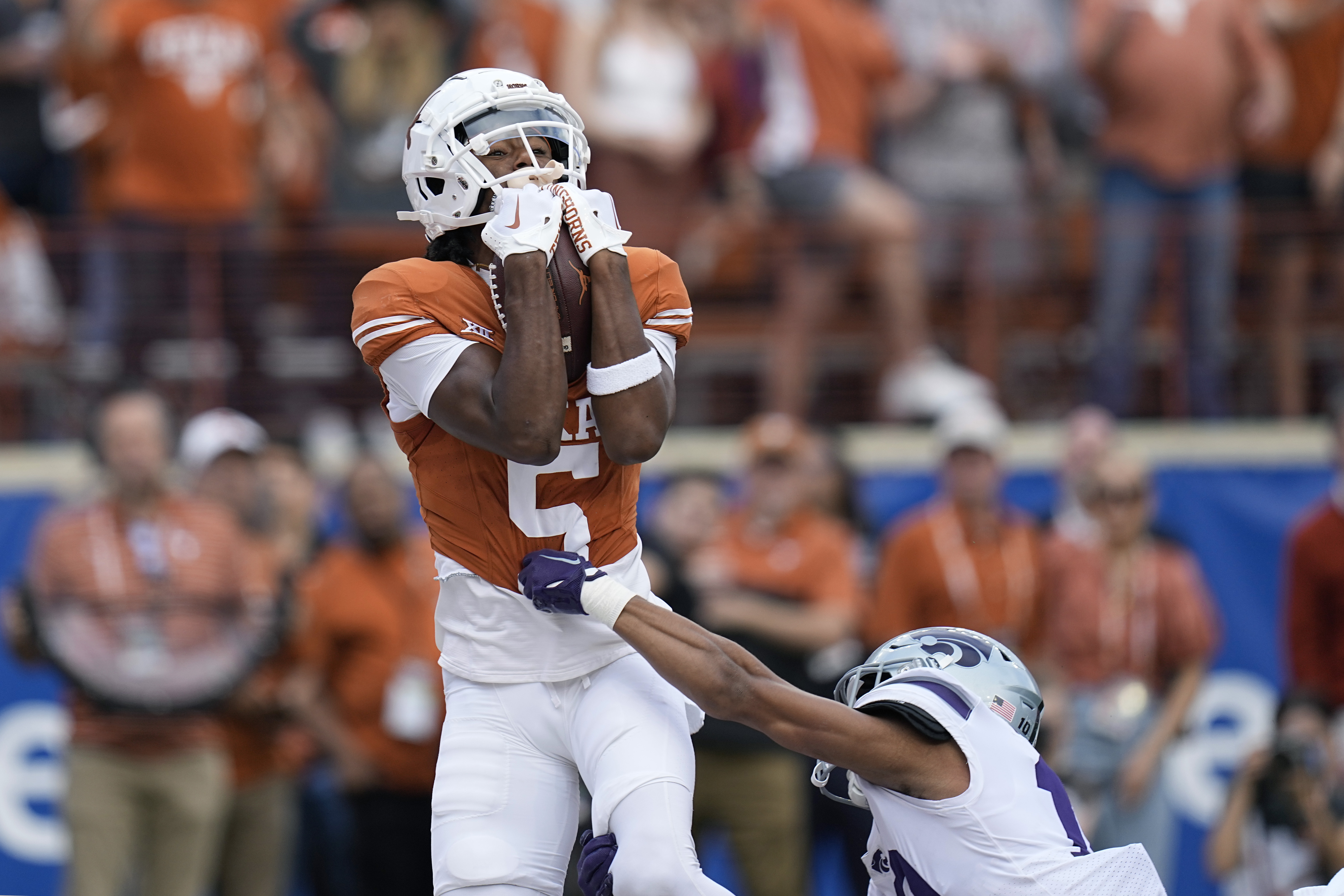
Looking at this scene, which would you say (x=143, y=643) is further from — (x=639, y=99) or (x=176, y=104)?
(x=639, y=99)

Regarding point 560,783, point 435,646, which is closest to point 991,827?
point 560,783

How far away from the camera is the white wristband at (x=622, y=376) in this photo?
4.01 metres

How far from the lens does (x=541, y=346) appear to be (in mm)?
3918

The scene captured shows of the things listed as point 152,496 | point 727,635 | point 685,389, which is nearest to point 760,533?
point 727,635

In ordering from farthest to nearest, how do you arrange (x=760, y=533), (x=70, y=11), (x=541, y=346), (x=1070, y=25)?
1. (x=1070, y=25)
2. (x=70, y=11)
3. (x=760, y=533)
4. (x=541, y=346)

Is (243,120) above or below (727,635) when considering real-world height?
above

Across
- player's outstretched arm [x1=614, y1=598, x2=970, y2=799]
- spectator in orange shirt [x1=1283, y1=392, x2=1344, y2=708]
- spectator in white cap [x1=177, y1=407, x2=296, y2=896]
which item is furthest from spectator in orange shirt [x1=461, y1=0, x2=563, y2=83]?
player's outstretched arm [x1=614, y1=598, x2=970, y2=799]

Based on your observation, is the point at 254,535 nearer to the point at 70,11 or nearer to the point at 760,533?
the point at 760,533

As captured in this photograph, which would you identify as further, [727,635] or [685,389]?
[685,389]

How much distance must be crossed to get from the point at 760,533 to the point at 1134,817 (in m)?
1.94

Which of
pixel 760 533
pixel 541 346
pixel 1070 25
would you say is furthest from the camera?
pixel 1070 25

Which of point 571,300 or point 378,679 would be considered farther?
point 378,679

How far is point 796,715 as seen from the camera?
3.97 meters

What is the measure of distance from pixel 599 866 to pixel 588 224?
140cm
